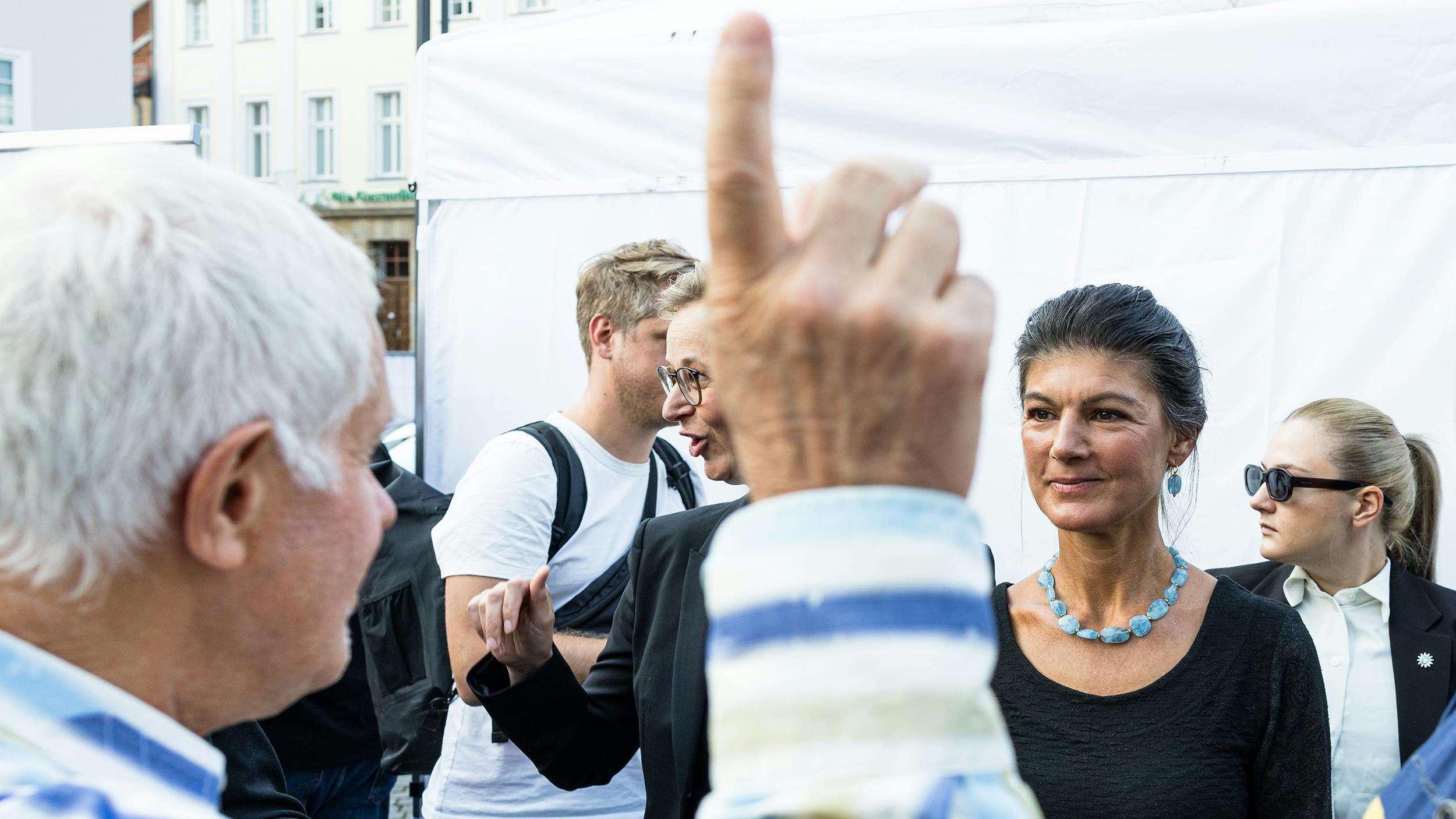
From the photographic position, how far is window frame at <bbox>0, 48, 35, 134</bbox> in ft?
49.7

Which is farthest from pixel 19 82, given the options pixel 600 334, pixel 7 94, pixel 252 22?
pixel 252 22

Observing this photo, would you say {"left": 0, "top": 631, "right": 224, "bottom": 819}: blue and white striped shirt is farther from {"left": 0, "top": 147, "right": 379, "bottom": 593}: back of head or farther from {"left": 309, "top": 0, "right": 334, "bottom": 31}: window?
{"left": 309, "top": 0, "right": 334, "bottom": 31}: window

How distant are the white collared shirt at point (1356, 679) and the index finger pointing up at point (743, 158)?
2.68 metres

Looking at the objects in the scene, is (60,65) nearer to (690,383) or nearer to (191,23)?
(690,383)

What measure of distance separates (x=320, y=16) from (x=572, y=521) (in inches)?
1314

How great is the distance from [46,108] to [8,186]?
17.2 meters

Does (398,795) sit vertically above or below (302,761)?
below

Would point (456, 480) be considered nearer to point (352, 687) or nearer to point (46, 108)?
point (352, 687)

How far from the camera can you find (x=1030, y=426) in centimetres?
252

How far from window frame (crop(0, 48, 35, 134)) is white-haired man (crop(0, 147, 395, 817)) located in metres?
16.9

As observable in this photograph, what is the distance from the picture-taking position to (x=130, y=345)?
0.85 meters

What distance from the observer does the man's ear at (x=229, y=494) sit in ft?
2.95

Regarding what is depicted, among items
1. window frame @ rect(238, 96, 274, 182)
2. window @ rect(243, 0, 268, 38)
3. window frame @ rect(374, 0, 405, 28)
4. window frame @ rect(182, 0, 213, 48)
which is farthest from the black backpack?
window frame @ rect(182, 0, 213, 48)

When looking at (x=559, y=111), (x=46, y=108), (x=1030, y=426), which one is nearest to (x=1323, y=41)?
(x=1030, y=426)
